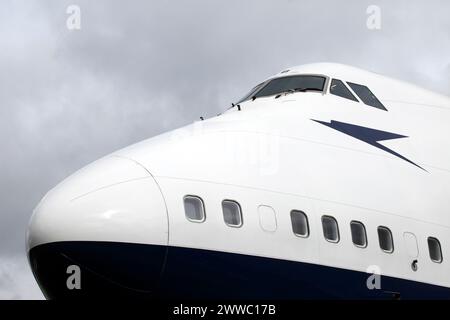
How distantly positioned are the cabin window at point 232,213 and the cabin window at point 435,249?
378 centimetres

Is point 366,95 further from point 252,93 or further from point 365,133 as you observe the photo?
point 252,93

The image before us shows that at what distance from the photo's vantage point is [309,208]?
40.9 ft

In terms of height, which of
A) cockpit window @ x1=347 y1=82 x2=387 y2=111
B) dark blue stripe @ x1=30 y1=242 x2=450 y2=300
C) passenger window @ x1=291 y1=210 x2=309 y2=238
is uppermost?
cockpit window @ x1=347 y1=82 x2=387 y2=111

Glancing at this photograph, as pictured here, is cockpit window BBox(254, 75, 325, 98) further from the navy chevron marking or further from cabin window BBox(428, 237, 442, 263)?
cabin window BBox(428, 237, 442, 263)

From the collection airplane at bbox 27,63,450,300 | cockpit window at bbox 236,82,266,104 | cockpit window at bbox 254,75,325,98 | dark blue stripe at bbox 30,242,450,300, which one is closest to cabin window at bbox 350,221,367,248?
airplane at bbox 27,63,450,300

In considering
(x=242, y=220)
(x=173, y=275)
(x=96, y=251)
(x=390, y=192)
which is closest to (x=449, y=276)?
(x=390, y=192)

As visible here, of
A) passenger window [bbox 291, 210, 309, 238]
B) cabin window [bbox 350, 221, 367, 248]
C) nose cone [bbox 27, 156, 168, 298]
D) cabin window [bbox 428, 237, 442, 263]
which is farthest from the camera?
cabin window [bbox 428, 237, 442, 263]

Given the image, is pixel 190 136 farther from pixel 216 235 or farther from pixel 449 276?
pixel 449 276

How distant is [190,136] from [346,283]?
3.40m

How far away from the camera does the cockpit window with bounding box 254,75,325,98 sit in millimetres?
16328

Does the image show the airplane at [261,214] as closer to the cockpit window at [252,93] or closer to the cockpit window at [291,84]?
the cockpit window at [291,84]

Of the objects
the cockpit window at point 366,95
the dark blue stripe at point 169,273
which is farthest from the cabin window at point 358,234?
the cockpit window at point 366,95

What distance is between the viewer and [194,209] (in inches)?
455

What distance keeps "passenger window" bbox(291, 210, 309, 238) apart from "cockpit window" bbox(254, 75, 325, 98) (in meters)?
4.49
